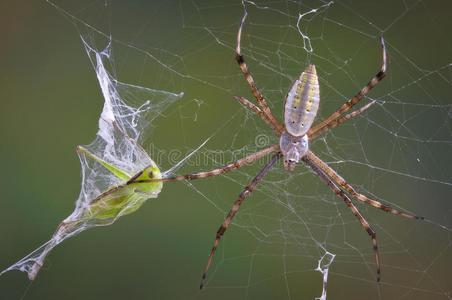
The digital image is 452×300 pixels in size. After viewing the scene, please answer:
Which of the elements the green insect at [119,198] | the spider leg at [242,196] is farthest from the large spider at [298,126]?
the green insect at [119,198]

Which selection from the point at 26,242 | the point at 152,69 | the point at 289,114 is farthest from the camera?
the point at 152,69

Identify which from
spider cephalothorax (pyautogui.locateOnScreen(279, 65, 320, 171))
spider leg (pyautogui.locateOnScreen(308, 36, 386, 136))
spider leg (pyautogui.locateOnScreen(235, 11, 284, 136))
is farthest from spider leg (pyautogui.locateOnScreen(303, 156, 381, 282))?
spider leg (pyautogui.locateOnScreen(235, 11, 284, 136))

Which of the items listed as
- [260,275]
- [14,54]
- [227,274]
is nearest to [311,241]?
[260,275]

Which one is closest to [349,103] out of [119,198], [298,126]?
[298,126]

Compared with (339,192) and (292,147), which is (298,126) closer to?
(292,147)

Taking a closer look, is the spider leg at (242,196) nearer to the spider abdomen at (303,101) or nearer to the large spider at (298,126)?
the large spider at (298,126)

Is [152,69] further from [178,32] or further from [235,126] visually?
[235,126]

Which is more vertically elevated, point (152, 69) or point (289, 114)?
point (152, 69)
